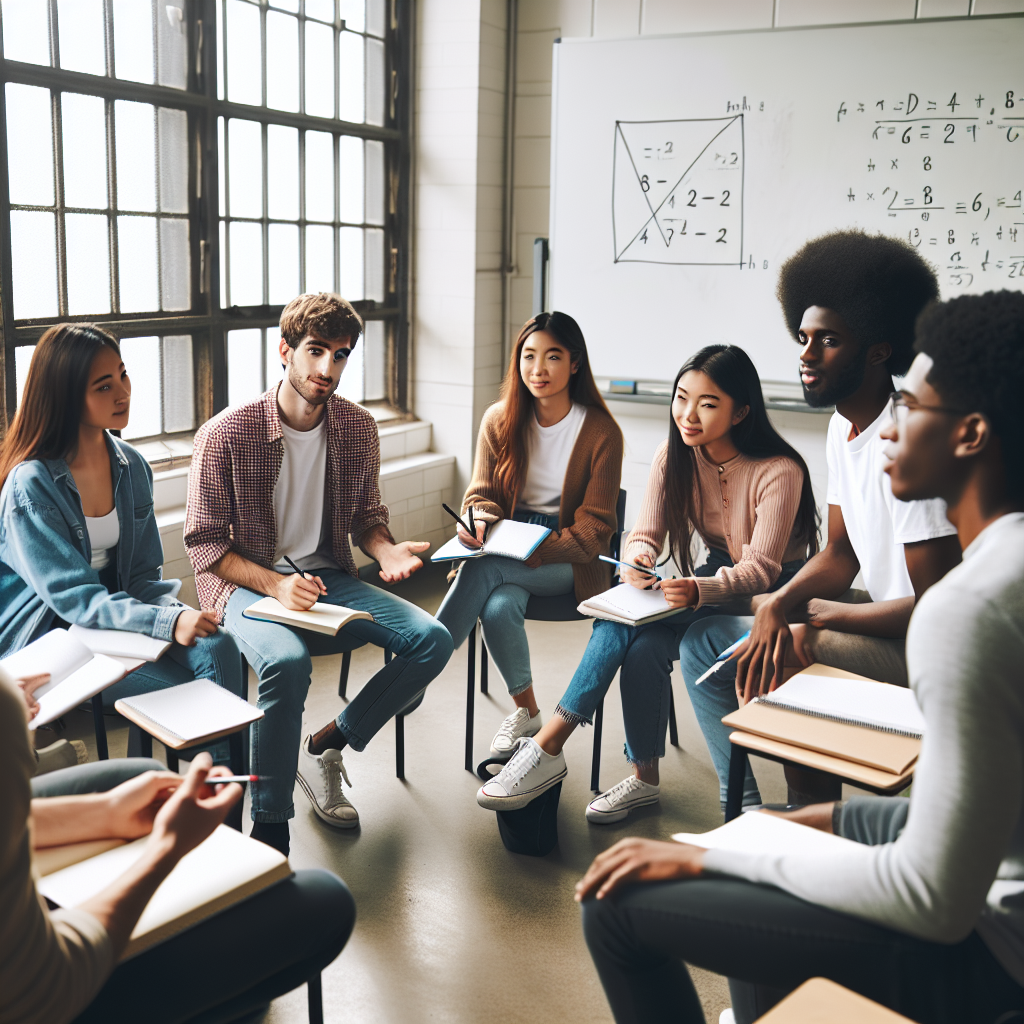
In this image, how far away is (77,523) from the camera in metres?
2.20

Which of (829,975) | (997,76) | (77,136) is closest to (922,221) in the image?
(997,76)

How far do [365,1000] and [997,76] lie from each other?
10.9ft

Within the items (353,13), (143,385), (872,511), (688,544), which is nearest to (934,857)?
(872,511)

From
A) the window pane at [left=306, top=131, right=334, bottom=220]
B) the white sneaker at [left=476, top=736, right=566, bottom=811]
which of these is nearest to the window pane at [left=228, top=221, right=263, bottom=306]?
the window pane at [left=306, top=131, right=334, bottom=220]

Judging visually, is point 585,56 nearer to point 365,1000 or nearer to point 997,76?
point 997,76

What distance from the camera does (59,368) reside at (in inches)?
85.0

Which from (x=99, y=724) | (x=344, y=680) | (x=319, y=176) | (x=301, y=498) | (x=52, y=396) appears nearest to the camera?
(x=99, y=724)

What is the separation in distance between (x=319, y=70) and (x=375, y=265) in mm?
824

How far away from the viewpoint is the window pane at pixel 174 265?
352 centimetres

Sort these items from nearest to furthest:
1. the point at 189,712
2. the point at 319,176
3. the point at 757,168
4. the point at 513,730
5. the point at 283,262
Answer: the point at 189,712 < the point at 513,730 < the point at 757,168 < the point at 283,262 < the point at 319,176

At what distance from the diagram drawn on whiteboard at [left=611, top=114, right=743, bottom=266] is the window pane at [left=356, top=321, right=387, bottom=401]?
1155mm

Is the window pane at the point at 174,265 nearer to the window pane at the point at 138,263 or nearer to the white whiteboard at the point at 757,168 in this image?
the window pane at the point at 138,263

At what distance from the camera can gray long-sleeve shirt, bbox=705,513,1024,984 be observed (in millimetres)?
1013

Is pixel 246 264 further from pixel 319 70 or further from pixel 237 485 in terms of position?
pixel 237 485
